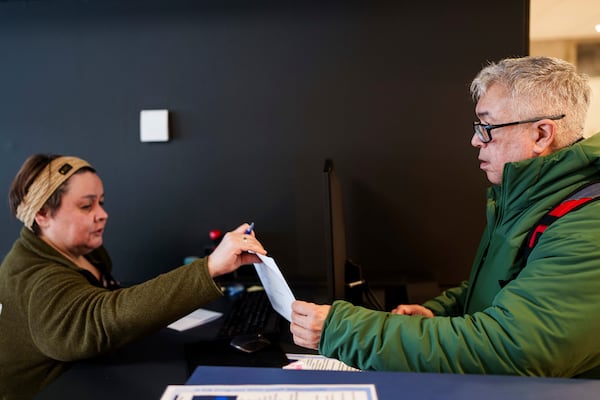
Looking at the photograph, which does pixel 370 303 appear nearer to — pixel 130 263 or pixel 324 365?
pixel 324 365

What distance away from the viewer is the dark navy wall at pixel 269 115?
5.78 ft

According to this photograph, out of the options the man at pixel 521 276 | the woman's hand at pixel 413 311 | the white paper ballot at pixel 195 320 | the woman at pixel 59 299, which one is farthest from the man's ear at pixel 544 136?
the white paper ballot at pixel 195 320

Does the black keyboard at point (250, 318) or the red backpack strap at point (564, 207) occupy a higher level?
the red backpack strap at point (564, 207)

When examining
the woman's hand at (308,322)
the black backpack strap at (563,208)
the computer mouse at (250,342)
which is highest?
the black backpack strap at (563,208)

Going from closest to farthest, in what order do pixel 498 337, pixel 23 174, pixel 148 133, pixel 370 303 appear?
pixel 498 337
pixel 23 174
pixel 370 303
pixel 148 133

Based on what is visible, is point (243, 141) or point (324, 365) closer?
point (324, 365)

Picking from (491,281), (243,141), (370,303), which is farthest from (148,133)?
(491,281)

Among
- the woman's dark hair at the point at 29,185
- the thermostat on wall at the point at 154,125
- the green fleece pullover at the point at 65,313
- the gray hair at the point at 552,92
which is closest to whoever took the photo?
the gray hair at the point at 552,92

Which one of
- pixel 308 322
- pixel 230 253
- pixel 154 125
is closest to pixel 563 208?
pixel 308 322

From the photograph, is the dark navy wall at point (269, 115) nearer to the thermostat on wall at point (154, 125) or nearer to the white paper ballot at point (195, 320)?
the thermostat on wall at point (154, 125)

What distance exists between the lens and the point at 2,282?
1206 mm

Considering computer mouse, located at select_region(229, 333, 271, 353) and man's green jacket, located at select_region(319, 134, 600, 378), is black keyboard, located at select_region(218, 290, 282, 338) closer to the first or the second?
computer mouse, located at select_region(229, 333, 271, 353)

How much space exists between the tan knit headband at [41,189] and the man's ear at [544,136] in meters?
1.37

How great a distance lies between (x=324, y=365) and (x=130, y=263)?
4.12 ft
